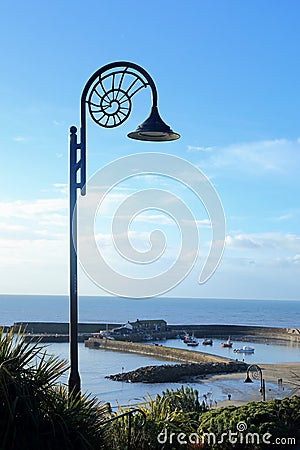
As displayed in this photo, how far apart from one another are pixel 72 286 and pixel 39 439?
1401 mm

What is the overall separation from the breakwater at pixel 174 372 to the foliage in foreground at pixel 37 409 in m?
35.6

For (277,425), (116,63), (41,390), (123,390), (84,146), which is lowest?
(123,390)

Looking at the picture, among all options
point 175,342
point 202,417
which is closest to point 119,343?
point 175,342

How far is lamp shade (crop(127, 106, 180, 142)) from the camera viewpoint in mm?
5398

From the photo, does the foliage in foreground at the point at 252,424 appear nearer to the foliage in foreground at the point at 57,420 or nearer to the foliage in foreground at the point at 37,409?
the foliage in foreground at the point at 57,420

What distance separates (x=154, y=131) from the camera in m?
5.39

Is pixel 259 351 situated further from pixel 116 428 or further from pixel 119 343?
pixel 116 428

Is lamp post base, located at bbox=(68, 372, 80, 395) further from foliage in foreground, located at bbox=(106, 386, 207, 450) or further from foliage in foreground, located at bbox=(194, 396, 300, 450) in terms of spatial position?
foliage in foreground, located at bbox=(194, 396, 300, 450)

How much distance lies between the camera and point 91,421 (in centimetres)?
452

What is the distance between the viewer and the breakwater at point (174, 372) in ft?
130

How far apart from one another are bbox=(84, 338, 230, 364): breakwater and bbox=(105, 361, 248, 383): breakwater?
2567mm

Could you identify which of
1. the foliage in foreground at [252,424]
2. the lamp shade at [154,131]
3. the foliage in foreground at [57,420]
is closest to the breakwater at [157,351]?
the foliage in foreground at [252,424]

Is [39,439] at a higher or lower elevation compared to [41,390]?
lower

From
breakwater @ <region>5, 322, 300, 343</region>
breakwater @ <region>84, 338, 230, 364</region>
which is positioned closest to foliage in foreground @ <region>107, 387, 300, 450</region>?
breakwater @ <region>84, 338, 230, 364</region>
